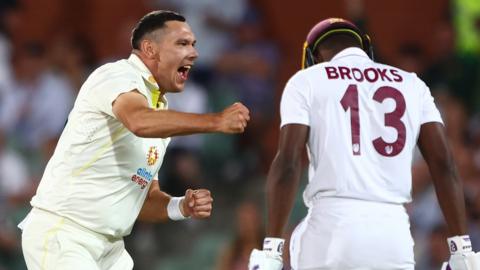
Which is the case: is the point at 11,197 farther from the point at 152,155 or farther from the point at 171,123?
the point at 171,123

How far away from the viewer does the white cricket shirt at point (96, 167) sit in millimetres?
5402

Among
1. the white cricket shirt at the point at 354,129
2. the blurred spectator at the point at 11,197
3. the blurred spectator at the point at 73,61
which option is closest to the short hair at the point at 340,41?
the white cricket shirt at the point at 354,129

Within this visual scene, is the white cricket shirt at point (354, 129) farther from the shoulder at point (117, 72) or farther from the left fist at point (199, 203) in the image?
the shoulder at point (117, 72)

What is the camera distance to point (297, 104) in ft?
16.9

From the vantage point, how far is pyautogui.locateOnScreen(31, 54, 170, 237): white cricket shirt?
17.7 feet

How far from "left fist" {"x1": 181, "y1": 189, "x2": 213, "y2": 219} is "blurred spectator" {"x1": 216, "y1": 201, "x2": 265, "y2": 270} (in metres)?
3.09

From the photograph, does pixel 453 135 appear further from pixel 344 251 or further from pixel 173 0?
pixel 344 251

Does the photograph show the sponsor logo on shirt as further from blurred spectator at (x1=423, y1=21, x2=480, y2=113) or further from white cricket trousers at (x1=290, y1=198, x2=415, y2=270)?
blurred spectator at (x1=423, y1=21, x2=480, y2=113)

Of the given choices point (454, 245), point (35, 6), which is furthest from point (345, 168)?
point (35, 6)

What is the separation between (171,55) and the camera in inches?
225

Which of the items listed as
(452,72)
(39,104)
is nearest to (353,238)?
(452,72)

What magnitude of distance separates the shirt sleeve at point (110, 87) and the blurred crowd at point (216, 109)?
12.3ft

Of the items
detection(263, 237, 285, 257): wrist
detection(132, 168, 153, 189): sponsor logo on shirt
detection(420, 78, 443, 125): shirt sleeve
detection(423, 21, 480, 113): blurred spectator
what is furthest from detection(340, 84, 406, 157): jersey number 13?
detection(423, 21, 480, 113): blurred spectator

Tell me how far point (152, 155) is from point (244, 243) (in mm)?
3397
